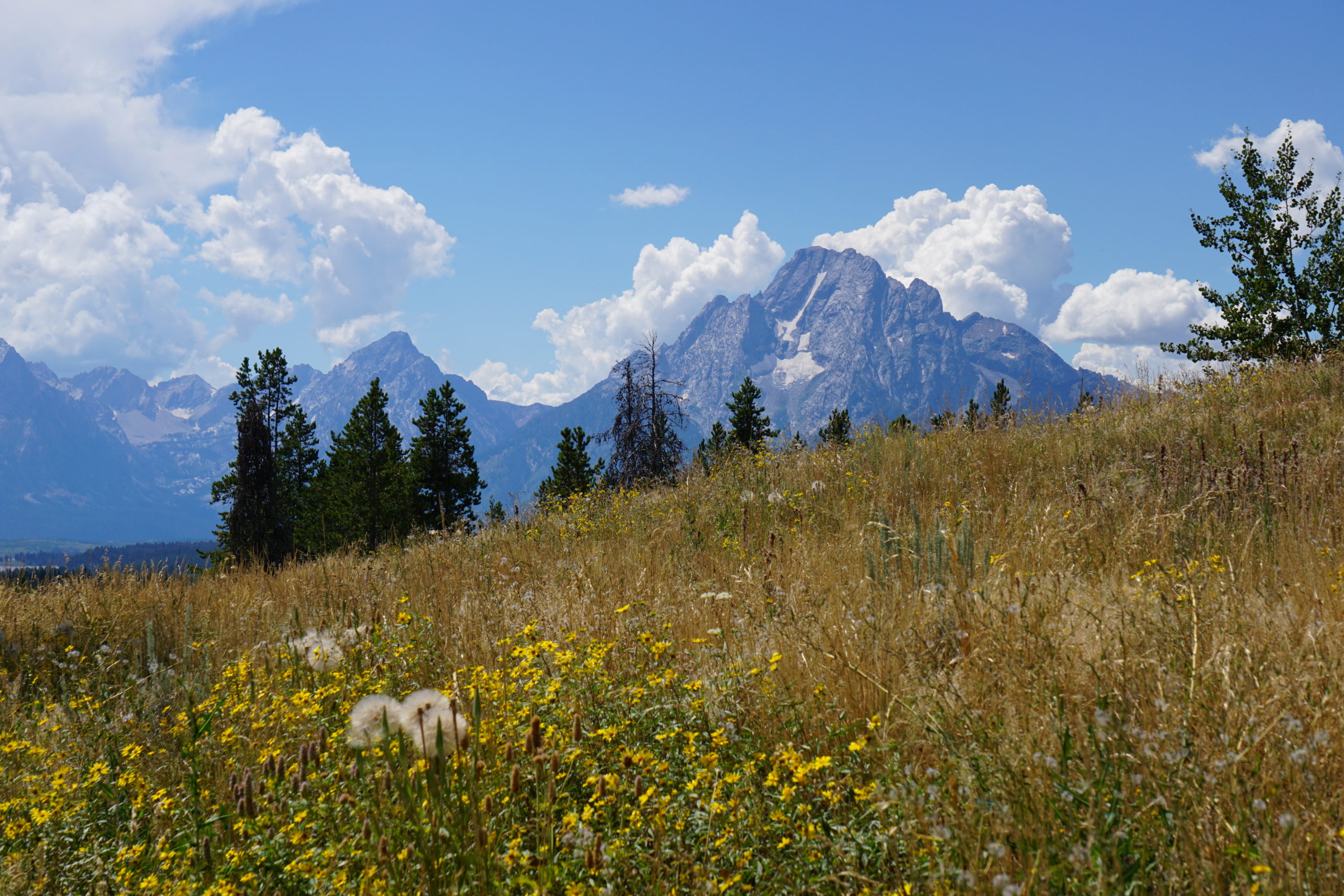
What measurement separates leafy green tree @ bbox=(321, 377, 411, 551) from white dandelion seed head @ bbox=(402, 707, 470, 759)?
128 ft

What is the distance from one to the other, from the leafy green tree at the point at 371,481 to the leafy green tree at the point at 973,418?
35380 millimetres

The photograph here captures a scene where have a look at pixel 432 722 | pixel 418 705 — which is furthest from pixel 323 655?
pixel 432 722

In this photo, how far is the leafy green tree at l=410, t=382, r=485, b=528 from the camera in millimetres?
42344

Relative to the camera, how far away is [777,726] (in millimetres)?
2893

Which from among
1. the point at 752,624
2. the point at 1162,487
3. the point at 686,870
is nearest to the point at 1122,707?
the point at 686,870

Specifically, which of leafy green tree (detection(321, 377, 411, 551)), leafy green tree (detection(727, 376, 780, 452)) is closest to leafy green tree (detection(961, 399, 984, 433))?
leafy green tree (detection(727, 376, 780, 452))

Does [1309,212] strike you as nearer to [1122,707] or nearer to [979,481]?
[979,481]

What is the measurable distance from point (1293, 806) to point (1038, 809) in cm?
72

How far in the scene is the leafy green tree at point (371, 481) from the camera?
39.8m

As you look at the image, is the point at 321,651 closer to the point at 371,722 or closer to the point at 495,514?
the point at 371,722

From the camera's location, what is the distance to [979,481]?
24.2 ft

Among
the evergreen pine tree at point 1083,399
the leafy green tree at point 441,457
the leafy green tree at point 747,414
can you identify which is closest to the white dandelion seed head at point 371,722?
the evergreen pine tree at point 1083,399

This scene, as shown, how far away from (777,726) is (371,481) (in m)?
42.1

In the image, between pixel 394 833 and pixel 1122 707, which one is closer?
pixel 394 833
